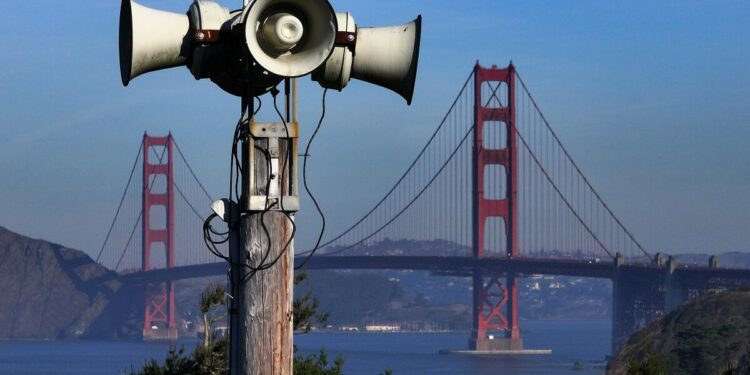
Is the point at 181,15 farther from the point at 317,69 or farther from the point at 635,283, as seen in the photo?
the point at 635,283

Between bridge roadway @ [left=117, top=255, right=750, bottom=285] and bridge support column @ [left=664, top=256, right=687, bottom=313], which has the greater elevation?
bridge roadway @ [left=117, top=255, right=750, bottom=285]

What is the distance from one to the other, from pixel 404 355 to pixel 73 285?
55.1 meters

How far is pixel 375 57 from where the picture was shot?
408 centimetres

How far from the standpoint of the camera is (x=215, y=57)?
156 inches

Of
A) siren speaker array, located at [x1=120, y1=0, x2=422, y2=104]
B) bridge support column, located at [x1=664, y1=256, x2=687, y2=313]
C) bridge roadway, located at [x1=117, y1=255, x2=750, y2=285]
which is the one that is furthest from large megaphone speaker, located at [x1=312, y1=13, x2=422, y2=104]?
bridge support column, located at [x1=664, y1=256, x2=687, y2=313]

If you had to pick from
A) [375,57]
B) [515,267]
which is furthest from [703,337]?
[375,57]

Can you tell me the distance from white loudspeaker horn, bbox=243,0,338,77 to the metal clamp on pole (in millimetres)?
151

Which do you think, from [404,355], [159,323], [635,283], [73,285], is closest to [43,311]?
[73,285]

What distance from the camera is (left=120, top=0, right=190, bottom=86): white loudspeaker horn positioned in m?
3.93

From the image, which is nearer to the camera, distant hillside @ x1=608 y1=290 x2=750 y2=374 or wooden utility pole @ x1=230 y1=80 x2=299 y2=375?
wooden utility pole @ x1=230 y1=80 x2=299 y2=375

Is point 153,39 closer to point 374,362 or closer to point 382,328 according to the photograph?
point 374,362

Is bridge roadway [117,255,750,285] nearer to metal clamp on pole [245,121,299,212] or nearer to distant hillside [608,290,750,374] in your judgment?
distant hillside [608,290,750,374]

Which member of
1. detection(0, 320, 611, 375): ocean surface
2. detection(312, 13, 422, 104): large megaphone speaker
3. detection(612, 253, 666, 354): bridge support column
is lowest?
detection(0, 320, 611, 375): ocean surface

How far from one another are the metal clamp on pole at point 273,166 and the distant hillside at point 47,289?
408 feet
